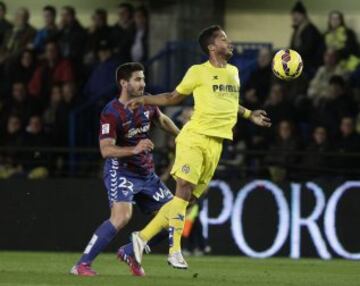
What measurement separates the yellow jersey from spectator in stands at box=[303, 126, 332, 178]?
18.3 feet

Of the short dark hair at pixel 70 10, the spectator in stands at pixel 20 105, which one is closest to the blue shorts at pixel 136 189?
the spectator in stands at pixel 20 105

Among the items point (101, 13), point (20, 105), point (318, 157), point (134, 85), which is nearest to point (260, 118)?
point (134, 85)

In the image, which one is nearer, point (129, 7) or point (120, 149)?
point (120, 149)

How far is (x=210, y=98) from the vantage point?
12305mm

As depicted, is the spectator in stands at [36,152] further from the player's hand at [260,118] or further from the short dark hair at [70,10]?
the player's hand at [260,118]

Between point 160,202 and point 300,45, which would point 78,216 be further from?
point 160,202

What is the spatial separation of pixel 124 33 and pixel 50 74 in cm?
129

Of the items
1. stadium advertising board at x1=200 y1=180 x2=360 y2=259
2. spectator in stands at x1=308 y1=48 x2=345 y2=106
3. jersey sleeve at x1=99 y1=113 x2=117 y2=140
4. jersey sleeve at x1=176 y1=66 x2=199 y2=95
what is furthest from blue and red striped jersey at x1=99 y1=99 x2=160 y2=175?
spectator in stands at x1=308 y1=48 x2=345 y2=106

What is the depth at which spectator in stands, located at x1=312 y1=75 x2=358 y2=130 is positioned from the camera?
58.9 feet

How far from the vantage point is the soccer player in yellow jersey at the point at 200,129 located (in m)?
12.2

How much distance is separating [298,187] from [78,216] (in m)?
3.05

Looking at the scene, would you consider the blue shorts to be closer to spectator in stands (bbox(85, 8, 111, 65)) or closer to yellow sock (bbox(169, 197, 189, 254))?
yellow sock (bbox(169, 197, 189, 254))

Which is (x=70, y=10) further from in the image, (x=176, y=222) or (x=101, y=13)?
(x=176, y=222)

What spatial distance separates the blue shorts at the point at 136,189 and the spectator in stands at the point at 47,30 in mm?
8391
